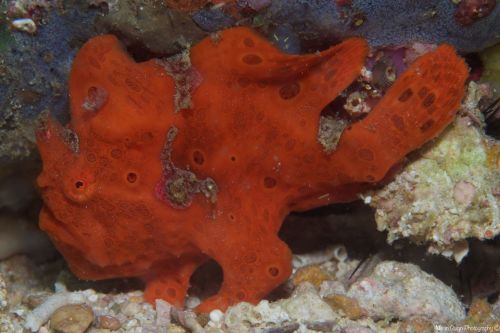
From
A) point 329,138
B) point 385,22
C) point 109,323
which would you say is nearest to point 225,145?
point 329,138

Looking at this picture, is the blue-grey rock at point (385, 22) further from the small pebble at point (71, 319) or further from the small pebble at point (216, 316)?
the small pebble at point (71, 319)

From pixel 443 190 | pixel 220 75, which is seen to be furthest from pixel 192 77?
pixel 443 190

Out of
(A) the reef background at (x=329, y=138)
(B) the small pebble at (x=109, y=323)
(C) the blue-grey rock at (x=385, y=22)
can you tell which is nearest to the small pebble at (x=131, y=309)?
(A) the reef background at (x=329, y=138)

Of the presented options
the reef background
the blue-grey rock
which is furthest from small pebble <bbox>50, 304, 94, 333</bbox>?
A: the blue-grey rock

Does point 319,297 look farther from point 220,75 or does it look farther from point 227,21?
point 227,21

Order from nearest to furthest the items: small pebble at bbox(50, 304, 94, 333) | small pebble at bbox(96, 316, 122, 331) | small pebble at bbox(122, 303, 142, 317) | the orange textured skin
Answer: the orange textured skin → small pebble at bbox(50, 304, 94, 333) → small pebble at bbox(96, 316, 122, 331) → small pebble at bbox(122, 303, 142, 317)

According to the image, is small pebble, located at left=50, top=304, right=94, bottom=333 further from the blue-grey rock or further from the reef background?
the blue-grey rock
